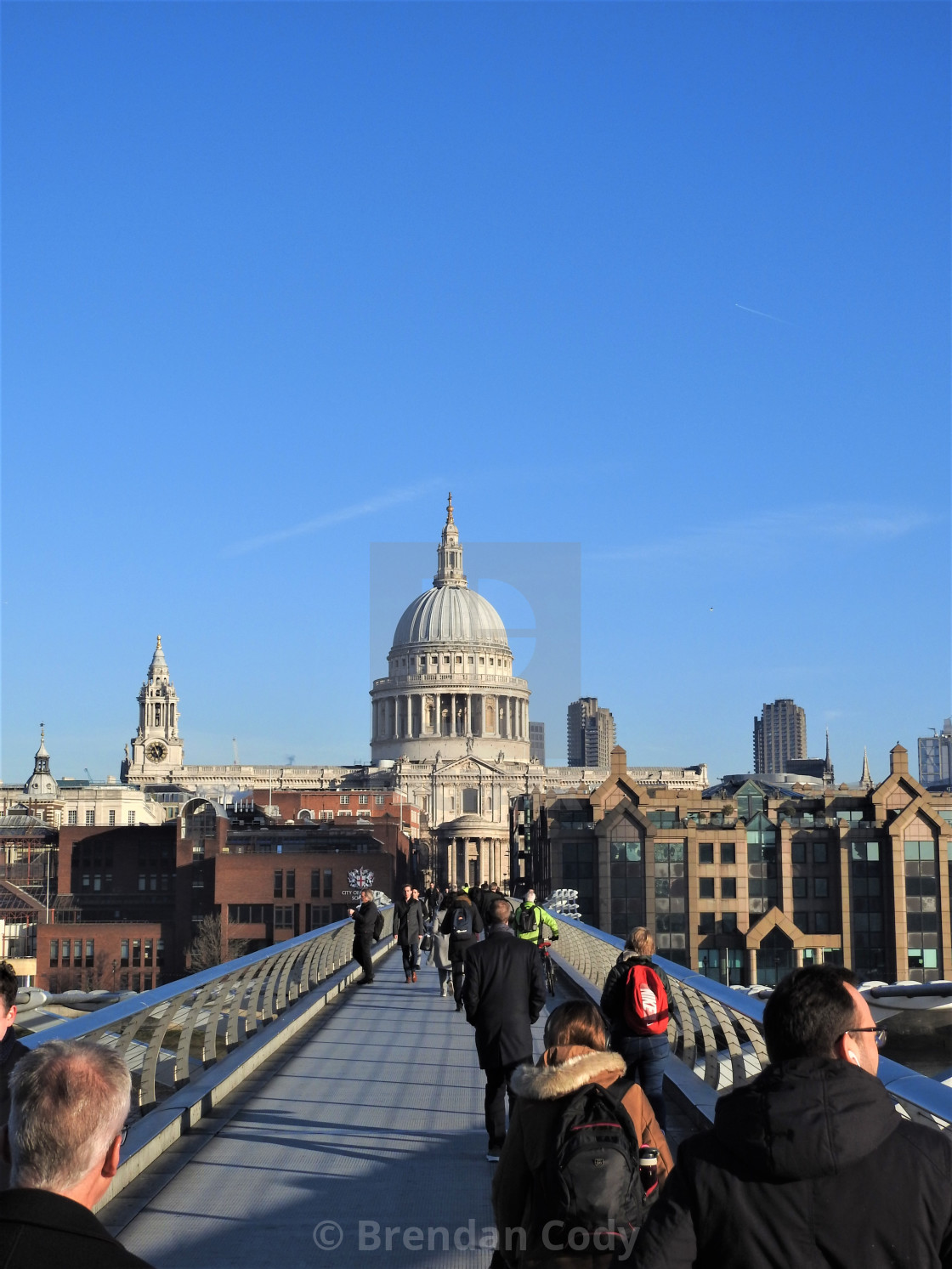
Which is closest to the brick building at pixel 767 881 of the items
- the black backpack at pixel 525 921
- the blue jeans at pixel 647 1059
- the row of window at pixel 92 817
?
the black backpack at pixel 525 921

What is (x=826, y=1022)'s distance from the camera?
5.06 m

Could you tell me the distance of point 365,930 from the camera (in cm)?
2728

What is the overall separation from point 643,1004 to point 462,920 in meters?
10.0

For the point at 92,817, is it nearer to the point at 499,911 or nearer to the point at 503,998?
the point at 499,911

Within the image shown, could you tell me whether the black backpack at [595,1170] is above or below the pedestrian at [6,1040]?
below

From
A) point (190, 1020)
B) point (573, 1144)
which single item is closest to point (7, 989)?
point (573, 1144)

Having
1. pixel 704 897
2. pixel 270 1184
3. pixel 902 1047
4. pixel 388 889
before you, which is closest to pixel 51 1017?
pixel 270 1184

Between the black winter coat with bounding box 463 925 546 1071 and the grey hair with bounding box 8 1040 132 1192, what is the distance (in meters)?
7.53

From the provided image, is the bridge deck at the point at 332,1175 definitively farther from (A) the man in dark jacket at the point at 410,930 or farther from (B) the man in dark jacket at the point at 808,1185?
(A) the man in dark jacket at the point at 410,930

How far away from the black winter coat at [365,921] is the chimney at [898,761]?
61.3m

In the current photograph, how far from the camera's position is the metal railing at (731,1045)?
7.07 metres

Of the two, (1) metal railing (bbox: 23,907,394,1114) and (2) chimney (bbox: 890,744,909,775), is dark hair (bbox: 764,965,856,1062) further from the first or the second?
(2) chimney (bbox: 890,744,909,775)

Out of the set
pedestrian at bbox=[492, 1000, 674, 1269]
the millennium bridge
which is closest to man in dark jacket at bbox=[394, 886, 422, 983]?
the millennium bridge

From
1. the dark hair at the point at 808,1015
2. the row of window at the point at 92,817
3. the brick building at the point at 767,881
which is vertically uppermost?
the row of window at the point at 92,817
